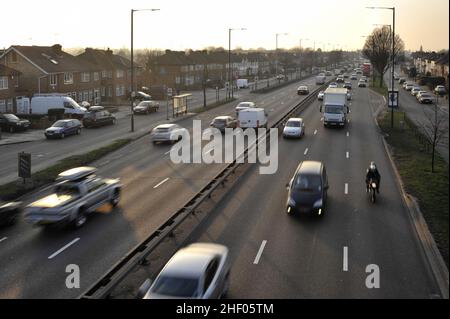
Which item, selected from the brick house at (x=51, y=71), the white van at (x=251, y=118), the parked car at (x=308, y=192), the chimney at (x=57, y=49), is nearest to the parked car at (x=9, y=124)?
the brick house at (x=51, y=71)

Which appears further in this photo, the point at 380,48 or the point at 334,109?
the point at 380,48

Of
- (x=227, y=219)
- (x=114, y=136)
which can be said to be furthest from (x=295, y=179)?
(x=114, y=136)

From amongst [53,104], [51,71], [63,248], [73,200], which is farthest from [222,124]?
[51,71]

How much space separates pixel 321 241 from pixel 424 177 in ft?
34.2

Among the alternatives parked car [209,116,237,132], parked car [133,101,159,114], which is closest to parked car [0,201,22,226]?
parked car [209,116,237,132]

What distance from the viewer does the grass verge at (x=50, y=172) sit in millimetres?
24031

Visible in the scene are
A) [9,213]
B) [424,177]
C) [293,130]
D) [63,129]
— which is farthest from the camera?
[63,129]

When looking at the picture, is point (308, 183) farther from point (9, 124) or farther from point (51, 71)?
point (51, 71)

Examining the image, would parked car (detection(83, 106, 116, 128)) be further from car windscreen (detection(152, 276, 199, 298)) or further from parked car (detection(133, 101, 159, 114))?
car windscreen (detection(152, 276, 199, 298))

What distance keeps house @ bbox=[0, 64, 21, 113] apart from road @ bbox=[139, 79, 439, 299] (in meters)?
34.0

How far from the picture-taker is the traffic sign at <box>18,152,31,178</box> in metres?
24.5

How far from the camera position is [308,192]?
790 inches
